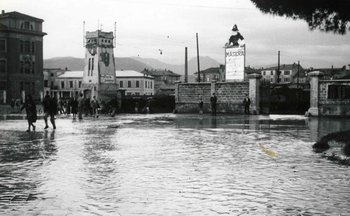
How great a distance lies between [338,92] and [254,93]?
6.89 m

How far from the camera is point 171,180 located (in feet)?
26.5

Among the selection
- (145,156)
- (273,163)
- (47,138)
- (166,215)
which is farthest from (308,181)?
(47,138)

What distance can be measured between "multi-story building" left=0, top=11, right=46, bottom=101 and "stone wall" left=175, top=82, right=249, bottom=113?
3337 cm

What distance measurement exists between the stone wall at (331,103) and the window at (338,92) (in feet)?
0.51

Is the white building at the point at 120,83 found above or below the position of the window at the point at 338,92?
above

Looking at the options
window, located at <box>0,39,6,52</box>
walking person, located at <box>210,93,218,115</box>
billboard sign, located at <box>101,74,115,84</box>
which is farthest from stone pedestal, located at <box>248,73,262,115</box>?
window, located at <box>0,39,6,52</box>

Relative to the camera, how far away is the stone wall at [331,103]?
109ft

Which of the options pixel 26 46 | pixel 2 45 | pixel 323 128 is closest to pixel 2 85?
pixel 2 45

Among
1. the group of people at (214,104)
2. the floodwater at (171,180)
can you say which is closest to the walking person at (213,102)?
the group of people at (214,104)

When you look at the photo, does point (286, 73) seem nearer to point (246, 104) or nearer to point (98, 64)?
point (98, 64)

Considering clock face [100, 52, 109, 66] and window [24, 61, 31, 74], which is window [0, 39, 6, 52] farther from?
clock face [100, 52, 109, 66]

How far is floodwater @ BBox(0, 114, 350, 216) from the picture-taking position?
6.11 meters

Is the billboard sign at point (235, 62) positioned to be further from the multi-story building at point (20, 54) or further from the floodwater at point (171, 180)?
the multi-story building at point (20, 54)

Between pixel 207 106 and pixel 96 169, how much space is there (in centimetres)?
3224
